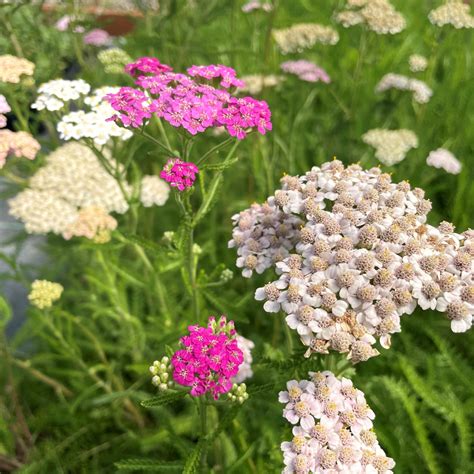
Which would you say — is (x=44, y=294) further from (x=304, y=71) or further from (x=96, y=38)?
(x=96, y=38)

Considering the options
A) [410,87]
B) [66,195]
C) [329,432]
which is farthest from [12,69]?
[410,87]

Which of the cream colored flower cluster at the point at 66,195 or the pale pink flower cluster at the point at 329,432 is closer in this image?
the pale pink flower cluster at the point at 329,432

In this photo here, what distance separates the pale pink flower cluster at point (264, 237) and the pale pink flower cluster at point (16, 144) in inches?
37.0

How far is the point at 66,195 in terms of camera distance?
245 centimetres

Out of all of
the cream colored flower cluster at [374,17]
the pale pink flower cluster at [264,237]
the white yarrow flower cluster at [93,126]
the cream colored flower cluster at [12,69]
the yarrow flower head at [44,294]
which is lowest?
the yarrow flower head at [44,294]

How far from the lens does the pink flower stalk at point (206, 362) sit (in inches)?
52.5

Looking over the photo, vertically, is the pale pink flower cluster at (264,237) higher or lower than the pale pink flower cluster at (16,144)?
lower

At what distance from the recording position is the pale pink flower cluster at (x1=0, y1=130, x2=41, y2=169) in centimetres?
196

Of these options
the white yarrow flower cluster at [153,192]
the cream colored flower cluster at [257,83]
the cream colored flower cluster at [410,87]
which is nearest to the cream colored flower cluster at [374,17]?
the cream colored flower cluster at [410,87]

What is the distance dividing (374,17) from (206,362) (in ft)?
7.38

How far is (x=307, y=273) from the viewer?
149 centimetres

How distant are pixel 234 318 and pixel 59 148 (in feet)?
4.64

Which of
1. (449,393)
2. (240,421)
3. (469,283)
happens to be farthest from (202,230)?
(469,283)

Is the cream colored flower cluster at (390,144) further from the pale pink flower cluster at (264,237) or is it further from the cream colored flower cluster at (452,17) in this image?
the pale pink flower cluster at (264,237)
